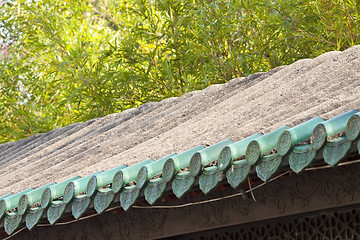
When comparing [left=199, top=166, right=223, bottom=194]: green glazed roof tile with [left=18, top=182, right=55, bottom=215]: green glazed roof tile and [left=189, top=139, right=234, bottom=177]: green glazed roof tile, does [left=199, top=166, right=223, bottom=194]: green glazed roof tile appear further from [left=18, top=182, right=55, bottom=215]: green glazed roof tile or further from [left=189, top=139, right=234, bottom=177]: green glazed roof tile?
[left=18, top=182, right=55, bottom=215]: green glazed roof tile

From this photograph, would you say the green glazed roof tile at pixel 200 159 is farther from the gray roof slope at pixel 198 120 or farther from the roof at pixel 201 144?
the gray roof slope at pixel 198 120

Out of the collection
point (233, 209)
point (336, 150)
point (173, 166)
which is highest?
point (173, 166)

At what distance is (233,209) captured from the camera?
114 inches

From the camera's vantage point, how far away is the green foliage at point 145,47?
6535 mm

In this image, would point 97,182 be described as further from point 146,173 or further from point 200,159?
point 200,159

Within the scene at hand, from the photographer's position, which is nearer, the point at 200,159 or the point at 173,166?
the point at 200,159

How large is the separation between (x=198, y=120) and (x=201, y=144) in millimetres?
1076

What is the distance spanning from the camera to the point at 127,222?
3396 mm

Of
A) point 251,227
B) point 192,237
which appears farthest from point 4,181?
point 251,227

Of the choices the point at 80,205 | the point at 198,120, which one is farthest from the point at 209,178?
the point at 198,120

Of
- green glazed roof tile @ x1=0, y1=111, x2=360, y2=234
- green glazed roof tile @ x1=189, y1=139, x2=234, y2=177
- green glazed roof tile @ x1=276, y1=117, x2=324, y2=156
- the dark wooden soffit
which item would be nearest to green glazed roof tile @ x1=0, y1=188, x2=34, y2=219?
green glazed roof tile @ x1=0, y1=111, x2=360, y2=234

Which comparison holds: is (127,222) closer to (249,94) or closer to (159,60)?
(249,94)

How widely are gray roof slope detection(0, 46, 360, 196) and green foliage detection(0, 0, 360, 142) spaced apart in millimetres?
1943

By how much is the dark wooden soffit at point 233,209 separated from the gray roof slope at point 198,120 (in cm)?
25
